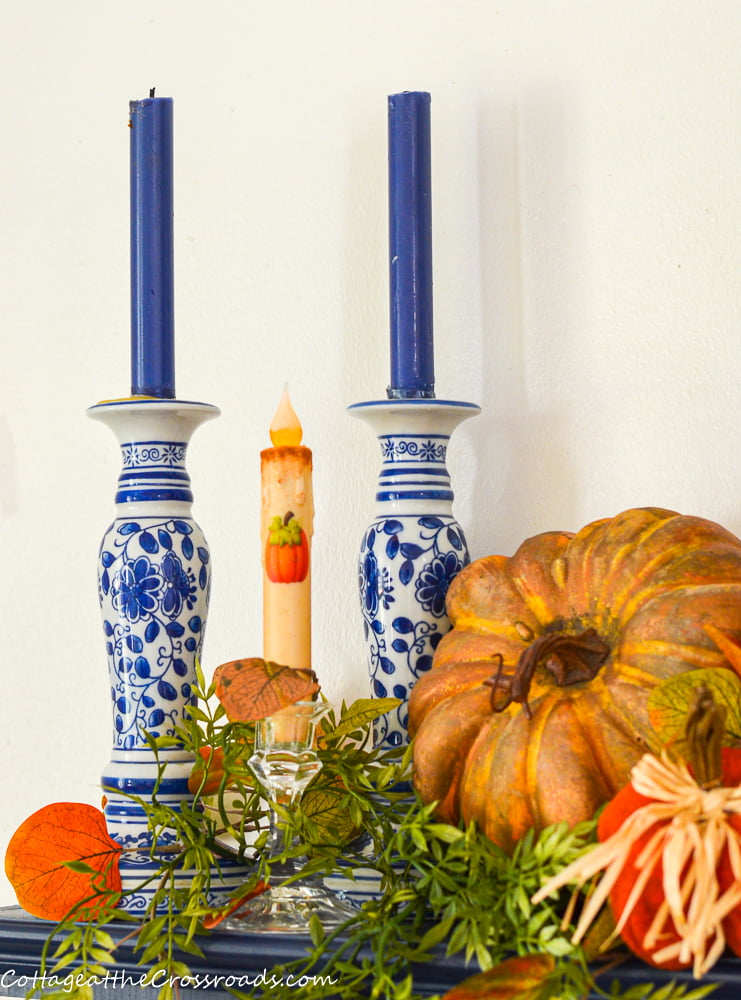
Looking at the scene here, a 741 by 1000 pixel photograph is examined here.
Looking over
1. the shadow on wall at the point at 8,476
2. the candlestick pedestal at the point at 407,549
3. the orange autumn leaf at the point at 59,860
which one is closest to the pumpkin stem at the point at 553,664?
the candlestick pedestal at the point at 407,549

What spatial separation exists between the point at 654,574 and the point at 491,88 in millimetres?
401

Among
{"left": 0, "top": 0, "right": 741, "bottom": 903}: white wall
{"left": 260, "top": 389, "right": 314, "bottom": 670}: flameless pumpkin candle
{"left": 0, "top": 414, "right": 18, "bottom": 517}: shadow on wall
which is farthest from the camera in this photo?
{"left": 0, "top": 414, "right": 18, "bottom": 517}: shadow on wall

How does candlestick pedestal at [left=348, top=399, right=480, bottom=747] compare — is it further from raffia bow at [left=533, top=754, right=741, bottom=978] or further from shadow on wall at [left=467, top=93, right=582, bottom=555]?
raffia bow at [left=533, top=754, right=741, bottom=978]

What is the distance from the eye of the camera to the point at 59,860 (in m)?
0.61

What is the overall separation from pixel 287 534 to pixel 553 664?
0.53ft

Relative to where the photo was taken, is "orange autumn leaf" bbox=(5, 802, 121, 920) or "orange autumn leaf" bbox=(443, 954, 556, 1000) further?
"orange autumn leaf" bbox=(5, 802, 121, 920)

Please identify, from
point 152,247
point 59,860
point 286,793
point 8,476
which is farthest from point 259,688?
point 8,476

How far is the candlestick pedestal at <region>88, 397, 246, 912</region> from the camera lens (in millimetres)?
616

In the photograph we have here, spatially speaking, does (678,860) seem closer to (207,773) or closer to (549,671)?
(549,671)

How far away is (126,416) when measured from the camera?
654 mm

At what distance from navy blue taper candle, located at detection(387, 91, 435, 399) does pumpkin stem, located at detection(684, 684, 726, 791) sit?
0.31 m

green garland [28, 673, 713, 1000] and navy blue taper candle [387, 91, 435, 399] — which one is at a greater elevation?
navy blue taper candle [387, 91, 435, 399]

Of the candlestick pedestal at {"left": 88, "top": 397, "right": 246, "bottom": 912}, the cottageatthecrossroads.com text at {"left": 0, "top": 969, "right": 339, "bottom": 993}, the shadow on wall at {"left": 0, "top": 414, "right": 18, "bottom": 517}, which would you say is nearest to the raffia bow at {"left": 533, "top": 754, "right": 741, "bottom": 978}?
the cottageatthecrossroads.com text at {"left": 0, "top": 969, "right": 339, "bottom": 993}

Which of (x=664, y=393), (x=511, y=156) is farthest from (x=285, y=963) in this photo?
(x=511, y=156)
